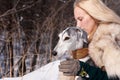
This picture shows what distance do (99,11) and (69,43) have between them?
375 millimetres

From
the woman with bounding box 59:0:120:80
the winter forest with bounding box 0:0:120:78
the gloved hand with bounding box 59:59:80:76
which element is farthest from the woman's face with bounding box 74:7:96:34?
the winter forest with bounding box 0:0:120:78

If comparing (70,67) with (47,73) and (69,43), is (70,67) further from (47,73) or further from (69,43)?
(47,73)

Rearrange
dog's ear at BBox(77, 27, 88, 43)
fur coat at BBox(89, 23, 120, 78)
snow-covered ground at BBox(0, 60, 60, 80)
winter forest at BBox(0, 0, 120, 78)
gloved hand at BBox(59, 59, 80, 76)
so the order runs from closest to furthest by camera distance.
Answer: gloved hand at BBox(59, 59, 80, 76), fur coat at BBox(89, 23, 120, 78), dog's ear at BBox(77, 27, 88, 43), snow-covered ground at BBox(0, 60, 60, 80), winter forest at BBox(0, 0, 120, 78)

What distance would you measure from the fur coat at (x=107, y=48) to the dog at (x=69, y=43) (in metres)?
0.09

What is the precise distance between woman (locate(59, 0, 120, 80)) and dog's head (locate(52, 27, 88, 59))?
8 cm

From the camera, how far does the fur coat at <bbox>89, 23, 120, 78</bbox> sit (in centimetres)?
334

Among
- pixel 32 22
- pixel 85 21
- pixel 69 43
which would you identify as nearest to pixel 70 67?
pixel 69 43

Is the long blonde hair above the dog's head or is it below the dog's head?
above

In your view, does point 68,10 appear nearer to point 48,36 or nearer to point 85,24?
point 48,36

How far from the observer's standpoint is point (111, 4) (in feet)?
25.4

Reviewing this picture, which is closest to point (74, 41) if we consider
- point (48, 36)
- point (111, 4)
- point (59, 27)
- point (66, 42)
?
point (66, 42)

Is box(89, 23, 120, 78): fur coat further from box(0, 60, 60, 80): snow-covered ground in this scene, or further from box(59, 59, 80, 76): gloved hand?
box(0, 60, 60, 80): snow-covered ground

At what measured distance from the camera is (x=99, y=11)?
348cm

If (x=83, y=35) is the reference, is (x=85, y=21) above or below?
above
